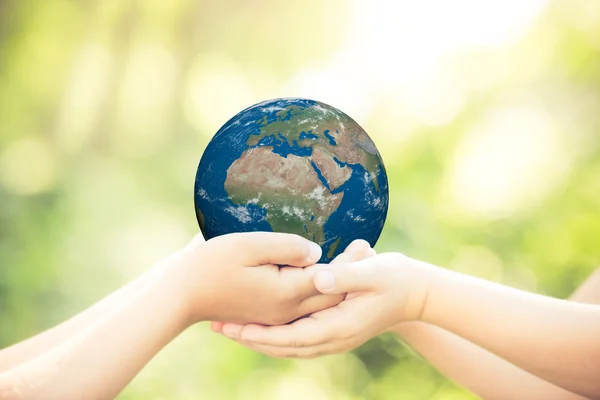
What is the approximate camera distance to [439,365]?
3.19 meters

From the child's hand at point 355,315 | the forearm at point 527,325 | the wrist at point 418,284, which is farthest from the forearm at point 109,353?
Result: the forearm at point 527,325

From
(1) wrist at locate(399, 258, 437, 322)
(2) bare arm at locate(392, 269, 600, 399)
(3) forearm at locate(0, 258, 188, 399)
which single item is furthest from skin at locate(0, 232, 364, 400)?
(2) bare arm at locate(392, 269, 600, 399)

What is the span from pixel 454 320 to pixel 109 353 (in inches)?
54.3

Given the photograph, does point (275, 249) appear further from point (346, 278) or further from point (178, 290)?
point (178, 290)

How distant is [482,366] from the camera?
3.11 meters

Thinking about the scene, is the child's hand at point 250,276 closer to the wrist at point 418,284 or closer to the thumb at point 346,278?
the thumb at point 346,278

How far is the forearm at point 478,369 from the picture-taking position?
120 inches

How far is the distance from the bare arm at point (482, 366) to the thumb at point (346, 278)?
785mm

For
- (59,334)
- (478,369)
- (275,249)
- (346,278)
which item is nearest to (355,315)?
(346,278)

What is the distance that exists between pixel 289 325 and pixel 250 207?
1.70 feet

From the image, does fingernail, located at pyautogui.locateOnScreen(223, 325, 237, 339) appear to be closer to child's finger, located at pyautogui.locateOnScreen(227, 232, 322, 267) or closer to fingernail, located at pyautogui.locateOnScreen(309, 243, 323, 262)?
child's finger, located at pyautogui.locateOnScreen(227, 232, 322, 267)

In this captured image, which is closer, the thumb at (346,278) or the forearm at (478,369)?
the thumb at (346,278)

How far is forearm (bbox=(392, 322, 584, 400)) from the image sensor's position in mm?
3055

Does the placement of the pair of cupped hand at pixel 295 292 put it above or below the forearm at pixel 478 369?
above
